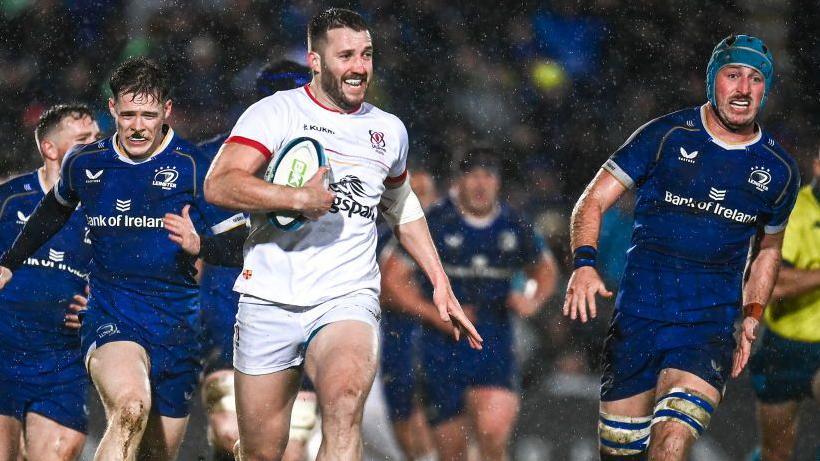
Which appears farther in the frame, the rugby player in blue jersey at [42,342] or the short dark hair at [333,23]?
the rugby player in blue jersey at [42,342]

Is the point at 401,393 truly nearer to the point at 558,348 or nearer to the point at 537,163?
the point at 558,348

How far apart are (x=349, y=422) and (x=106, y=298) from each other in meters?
1.68

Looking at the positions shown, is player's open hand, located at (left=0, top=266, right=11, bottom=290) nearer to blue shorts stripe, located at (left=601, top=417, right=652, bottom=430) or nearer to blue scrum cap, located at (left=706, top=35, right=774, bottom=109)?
blue shorts stripe, located at (left=601, top=417, right=652, bottom=430)

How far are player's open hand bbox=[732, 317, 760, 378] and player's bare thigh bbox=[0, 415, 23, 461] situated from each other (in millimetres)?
3563

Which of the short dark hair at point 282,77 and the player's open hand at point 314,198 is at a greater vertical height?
the short dark hair at point 282,77

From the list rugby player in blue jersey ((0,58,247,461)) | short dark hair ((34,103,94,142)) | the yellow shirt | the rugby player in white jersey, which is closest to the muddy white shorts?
the rugby player in white jersey

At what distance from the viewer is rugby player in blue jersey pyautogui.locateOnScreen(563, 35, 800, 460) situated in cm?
524

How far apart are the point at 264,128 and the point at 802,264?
3576 mm

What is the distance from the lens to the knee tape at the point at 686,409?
194 inches

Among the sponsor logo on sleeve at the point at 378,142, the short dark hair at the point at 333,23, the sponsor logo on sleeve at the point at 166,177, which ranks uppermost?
the short dark hair at the point at 333,23

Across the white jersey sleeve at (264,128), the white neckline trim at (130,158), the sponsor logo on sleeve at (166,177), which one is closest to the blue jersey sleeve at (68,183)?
the white neckline trim at (130,158)

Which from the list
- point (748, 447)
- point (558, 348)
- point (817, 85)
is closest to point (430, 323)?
point (558, 348)

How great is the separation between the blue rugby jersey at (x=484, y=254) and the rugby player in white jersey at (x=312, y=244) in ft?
7.72

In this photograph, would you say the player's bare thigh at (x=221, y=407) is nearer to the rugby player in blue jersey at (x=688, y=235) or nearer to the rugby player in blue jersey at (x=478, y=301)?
the rugby player in blue jersey at (x=478, y=301)
